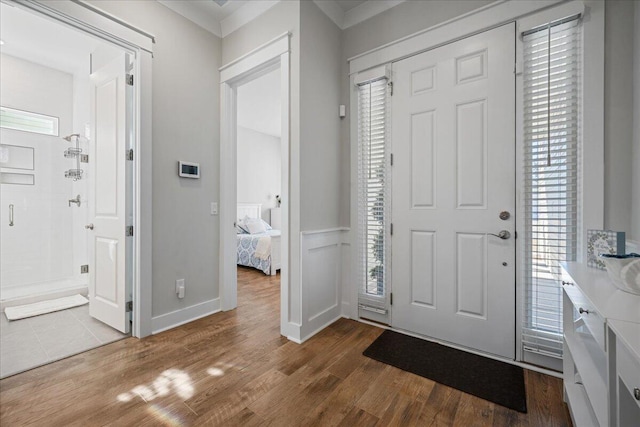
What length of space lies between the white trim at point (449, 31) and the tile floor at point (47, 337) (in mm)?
3267

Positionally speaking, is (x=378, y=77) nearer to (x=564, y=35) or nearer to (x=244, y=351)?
(x=564, y=35)

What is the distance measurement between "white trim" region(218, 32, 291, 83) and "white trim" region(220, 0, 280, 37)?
1.09ft

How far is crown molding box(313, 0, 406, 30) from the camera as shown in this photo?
2447mm

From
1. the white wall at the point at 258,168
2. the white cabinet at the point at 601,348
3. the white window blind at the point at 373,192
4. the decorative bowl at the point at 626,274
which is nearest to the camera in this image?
the white cabinet at the point at 601,348

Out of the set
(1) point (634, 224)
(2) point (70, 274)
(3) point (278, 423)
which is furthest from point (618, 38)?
(2) point (70, 274)

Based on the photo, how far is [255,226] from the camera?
18.6 feet

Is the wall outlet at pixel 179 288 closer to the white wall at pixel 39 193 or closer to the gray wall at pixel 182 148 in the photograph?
the gray wall at pixel 182 148

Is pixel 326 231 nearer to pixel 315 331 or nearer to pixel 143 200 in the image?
pixel 315 331

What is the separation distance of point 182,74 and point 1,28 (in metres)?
2.11

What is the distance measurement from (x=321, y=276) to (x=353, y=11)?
Answer: 98.8 inches

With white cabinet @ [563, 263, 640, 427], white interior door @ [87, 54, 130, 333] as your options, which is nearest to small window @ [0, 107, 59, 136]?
white interior door @ [87, 54, 130, 333]

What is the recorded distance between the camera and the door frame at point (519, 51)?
163 cm

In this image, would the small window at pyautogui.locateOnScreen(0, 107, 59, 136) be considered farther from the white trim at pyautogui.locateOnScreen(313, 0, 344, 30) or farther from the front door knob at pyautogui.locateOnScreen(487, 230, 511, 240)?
the front door knob at pyautogui.locateOnScreen(487, 230, 511, 240)

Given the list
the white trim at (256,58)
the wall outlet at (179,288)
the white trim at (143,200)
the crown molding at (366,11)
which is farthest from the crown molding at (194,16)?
the wall outlet at (179,288)
